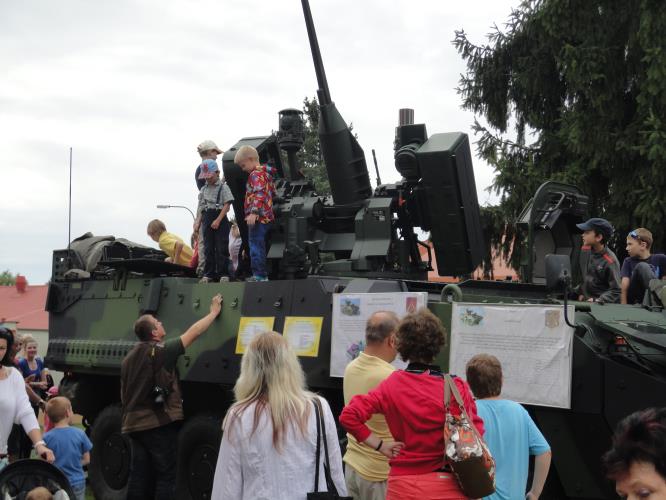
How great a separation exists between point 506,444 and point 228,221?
540 cm

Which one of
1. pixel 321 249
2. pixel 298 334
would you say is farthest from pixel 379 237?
→ pixel 298 334

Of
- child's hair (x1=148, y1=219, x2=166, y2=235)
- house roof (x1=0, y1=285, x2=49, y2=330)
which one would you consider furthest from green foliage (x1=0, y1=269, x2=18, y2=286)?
child's hair (x1=148, y1=219, x2=166, y2=235)

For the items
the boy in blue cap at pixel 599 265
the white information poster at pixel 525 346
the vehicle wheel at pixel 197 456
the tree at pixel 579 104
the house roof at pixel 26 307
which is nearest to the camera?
the white information poster at pixel 525 346

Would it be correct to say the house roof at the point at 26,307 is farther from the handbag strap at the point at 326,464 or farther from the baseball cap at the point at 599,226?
the handbag strap at the point at 326,464

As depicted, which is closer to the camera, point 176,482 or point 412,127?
point 176,482

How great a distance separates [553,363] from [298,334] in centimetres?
228

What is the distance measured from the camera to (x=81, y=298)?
10625 millimetres

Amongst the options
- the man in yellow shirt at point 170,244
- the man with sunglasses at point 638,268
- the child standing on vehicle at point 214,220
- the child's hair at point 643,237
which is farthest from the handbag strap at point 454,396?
the man in yellow shirt at point 170,244

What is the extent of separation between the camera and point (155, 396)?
25.4 feet

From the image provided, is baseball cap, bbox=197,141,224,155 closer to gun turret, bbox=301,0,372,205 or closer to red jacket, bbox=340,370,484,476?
gun turret, bbox=301,0,372,205

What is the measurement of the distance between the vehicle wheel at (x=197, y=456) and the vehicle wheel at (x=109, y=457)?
3.45ft

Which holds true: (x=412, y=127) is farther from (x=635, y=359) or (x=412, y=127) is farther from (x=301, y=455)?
(x=301, y=455)

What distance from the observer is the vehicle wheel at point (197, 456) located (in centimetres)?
850

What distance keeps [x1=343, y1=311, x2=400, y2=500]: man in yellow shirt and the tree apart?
10.7 meters
